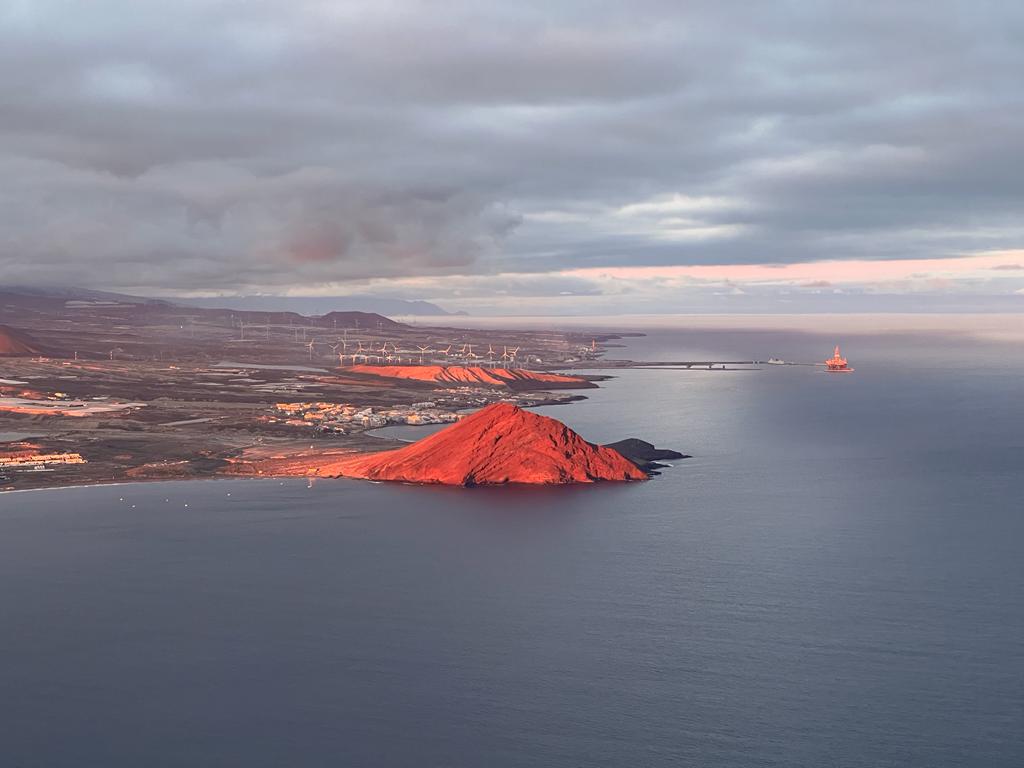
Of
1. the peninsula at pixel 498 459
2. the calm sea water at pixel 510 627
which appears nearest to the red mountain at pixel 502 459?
the peninsula at pixel 498 459

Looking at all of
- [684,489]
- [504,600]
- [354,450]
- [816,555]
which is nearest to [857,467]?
[684,489]

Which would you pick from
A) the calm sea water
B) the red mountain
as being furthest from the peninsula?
the calm sea water

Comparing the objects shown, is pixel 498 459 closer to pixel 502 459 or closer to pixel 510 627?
pixel 502 459

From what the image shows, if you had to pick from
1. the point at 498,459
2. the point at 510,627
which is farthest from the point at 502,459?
the point at 510,627

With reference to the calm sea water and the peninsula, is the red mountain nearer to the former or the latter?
the peninsula

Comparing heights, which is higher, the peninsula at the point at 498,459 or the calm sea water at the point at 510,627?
the peninsula at the point at 498,459

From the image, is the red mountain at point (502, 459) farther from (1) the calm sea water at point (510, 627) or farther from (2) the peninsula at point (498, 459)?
(1) the calm sea water at point (510, 627)
